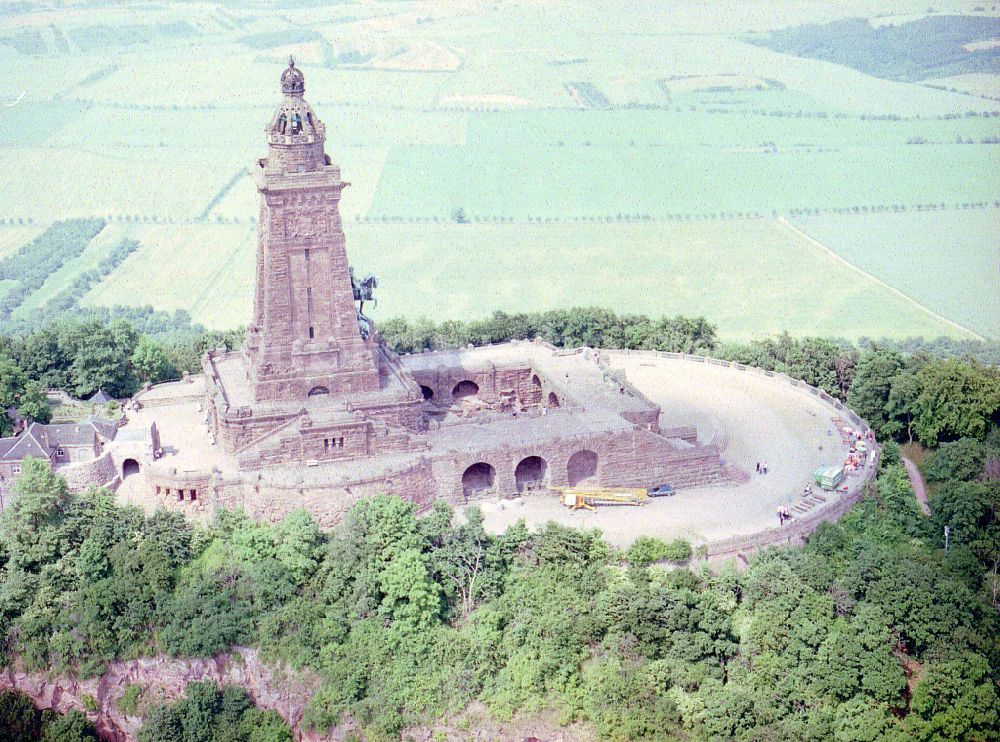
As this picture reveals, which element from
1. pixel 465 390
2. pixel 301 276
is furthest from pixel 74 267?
pixel 301 276

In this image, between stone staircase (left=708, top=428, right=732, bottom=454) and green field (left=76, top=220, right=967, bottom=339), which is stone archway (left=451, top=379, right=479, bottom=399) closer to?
stone staircase (left=708, top=428, right=732, bottom=454)

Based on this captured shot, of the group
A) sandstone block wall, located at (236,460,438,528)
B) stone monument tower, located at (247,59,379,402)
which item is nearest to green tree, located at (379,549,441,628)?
sandstone block wall, located at (236,460,438,528)

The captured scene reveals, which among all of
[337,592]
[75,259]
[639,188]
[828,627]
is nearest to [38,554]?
[337,592]

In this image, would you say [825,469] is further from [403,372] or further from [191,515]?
[191,515]

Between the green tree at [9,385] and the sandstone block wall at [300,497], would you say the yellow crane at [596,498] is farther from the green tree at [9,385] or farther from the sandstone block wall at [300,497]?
the green tree at [9,385]

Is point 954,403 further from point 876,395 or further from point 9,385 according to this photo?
point 9,385

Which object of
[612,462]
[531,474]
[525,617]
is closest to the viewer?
[525,617]

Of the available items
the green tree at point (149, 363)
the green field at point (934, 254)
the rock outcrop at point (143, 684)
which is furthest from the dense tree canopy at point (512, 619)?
the green field at point (934, 254)
